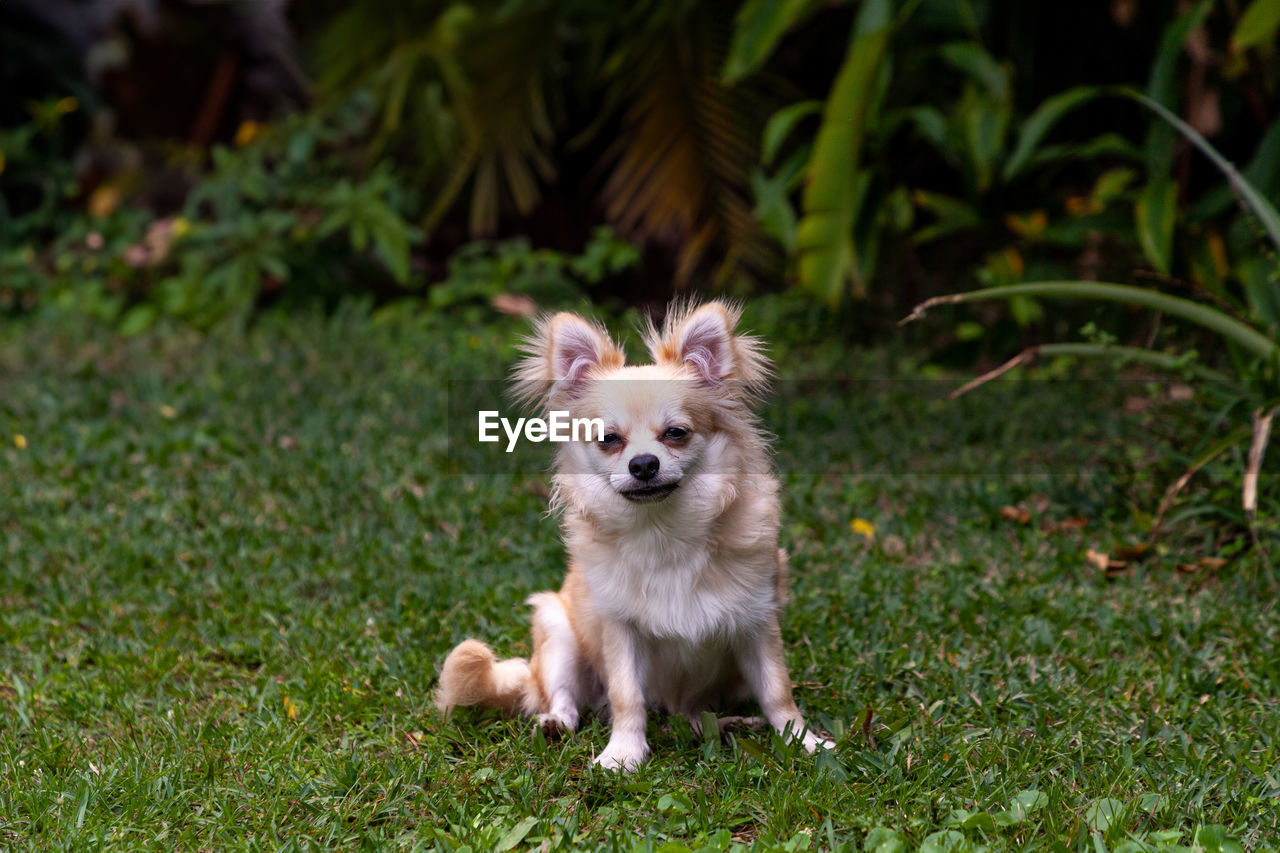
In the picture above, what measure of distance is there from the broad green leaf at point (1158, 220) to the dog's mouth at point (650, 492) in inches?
119

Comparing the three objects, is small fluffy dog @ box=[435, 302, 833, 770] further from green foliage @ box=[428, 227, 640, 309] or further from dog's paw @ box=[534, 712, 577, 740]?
green foliage @ box=[428, 227, 640, 309]

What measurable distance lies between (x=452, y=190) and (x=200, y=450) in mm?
2666

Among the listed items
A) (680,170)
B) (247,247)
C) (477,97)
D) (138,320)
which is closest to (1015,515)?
(680,170)

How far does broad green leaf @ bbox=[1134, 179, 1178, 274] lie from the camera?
479 centimetres

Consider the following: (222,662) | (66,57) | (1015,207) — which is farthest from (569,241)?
(222,662)

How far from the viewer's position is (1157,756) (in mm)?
2727

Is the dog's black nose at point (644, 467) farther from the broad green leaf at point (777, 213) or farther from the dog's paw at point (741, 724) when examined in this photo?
the broad green leaf at point (777, 213)

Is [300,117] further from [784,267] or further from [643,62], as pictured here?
[784,267]

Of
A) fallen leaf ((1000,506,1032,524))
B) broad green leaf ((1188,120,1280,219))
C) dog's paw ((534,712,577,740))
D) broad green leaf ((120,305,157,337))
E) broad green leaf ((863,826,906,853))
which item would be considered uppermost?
broad green leaf ((1188,120,1280,219))

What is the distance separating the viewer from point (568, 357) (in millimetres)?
2639

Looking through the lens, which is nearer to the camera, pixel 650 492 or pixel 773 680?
pixel 650 492

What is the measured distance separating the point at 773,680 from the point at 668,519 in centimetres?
45

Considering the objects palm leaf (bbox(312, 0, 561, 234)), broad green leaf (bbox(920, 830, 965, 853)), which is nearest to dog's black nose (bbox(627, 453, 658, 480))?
broad green leaf (bbox(920, 830, 965, 853))

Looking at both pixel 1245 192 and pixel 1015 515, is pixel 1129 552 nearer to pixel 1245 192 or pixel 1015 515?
pixel 1015 515
